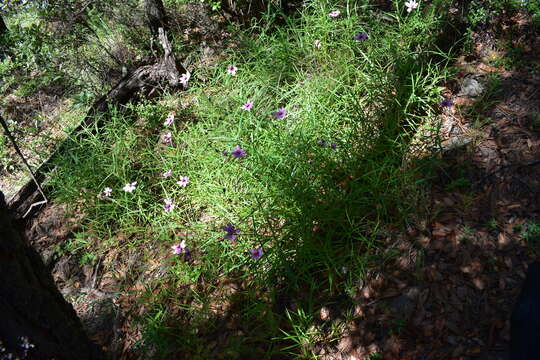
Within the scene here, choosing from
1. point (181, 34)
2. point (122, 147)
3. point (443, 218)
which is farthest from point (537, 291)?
point (181, 34)

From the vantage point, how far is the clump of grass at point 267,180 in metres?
2.12

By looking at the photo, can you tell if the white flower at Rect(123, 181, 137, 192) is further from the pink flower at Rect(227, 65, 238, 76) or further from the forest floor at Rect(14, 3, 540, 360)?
the pink flower at Rect(227, 65, 238, 76)

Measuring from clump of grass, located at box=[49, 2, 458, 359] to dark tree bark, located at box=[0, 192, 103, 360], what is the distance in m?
0.64

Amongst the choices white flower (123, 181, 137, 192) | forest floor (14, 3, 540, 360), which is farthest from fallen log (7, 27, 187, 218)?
forest floor (14, 3, 540, 360)

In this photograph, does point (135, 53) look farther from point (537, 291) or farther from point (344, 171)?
point (537, 291)

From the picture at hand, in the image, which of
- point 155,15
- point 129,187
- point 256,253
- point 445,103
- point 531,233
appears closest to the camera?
point 531,233

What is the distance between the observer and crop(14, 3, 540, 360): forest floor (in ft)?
5.65

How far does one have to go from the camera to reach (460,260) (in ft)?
6.22

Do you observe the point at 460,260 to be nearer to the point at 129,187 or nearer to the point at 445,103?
the point at 445,103

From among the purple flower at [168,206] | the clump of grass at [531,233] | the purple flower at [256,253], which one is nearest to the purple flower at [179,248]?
the purple flower at [168,206]

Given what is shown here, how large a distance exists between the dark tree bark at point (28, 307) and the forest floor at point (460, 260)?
2.54 ft

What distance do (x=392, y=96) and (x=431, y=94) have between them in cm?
32

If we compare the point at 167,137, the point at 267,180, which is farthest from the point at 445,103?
the point at 167,137

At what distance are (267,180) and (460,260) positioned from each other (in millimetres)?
1209
